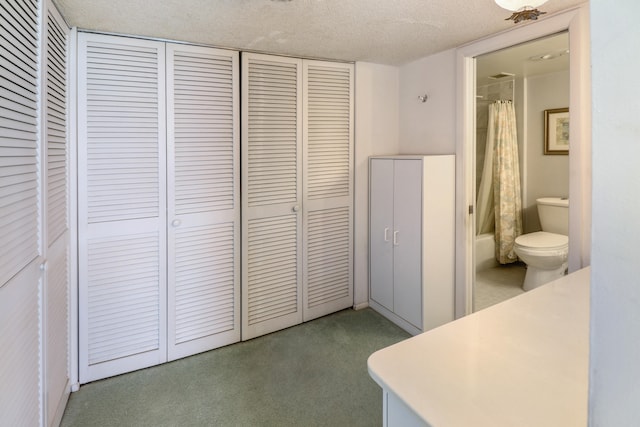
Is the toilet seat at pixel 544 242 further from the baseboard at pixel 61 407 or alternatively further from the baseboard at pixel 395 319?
the baseboard at pixel 61 407

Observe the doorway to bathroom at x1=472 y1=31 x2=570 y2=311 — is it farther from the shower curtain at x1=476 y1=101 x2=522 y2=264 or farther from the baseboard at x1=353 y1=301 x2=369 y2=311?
the baseboard at x1=353 y1=301 x2=369 y2=311

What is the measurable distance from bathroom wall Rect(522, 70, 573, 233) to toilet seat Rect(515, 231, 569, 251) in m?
0.66

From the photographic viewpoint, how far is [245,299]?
2693mm

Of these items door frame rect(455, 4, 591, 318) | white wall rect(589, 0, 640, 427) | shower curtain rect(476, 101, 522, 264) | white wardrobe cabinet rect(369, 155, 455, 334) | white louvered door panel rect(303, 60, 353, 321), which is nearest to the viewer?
white wall rect(589, 0, 640, 427)

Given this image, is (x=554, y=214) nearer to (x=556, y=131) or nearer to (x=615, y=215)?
(x=556, y=131)

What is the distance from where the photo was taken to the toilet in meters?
3.17

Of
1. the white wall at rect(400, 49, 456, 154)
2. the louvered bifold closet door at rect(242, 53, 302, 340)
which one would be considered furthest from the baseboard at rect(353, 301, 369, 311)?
the white wall at rect(400, 49, 456, 154)

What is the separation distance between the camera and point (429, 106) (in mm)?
2916

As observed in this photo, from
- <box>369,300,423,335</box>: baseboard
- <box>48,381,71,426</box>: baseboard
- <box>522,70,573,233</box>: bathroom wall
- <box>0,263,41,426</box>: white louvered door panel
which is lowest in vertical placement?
<box>48,381,71,426</box>: baseboard

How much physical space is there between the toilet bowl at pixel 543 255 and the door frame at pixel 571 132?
88 centimetres

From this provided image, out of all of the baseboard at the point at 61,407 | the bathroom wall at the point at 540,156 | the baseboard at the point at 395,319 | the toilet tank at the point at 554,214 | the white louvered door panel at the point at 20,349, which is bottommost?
the baseboard at the point at 61,407

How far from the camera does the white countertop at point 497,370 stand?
2.57ft

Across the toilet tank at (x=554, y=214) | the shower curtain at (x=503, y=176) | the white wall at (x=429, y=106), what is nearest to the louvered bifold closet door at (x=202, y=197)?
the white wall at (x=429, y=106)

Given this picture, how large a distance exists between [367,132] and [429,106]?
550 mm
